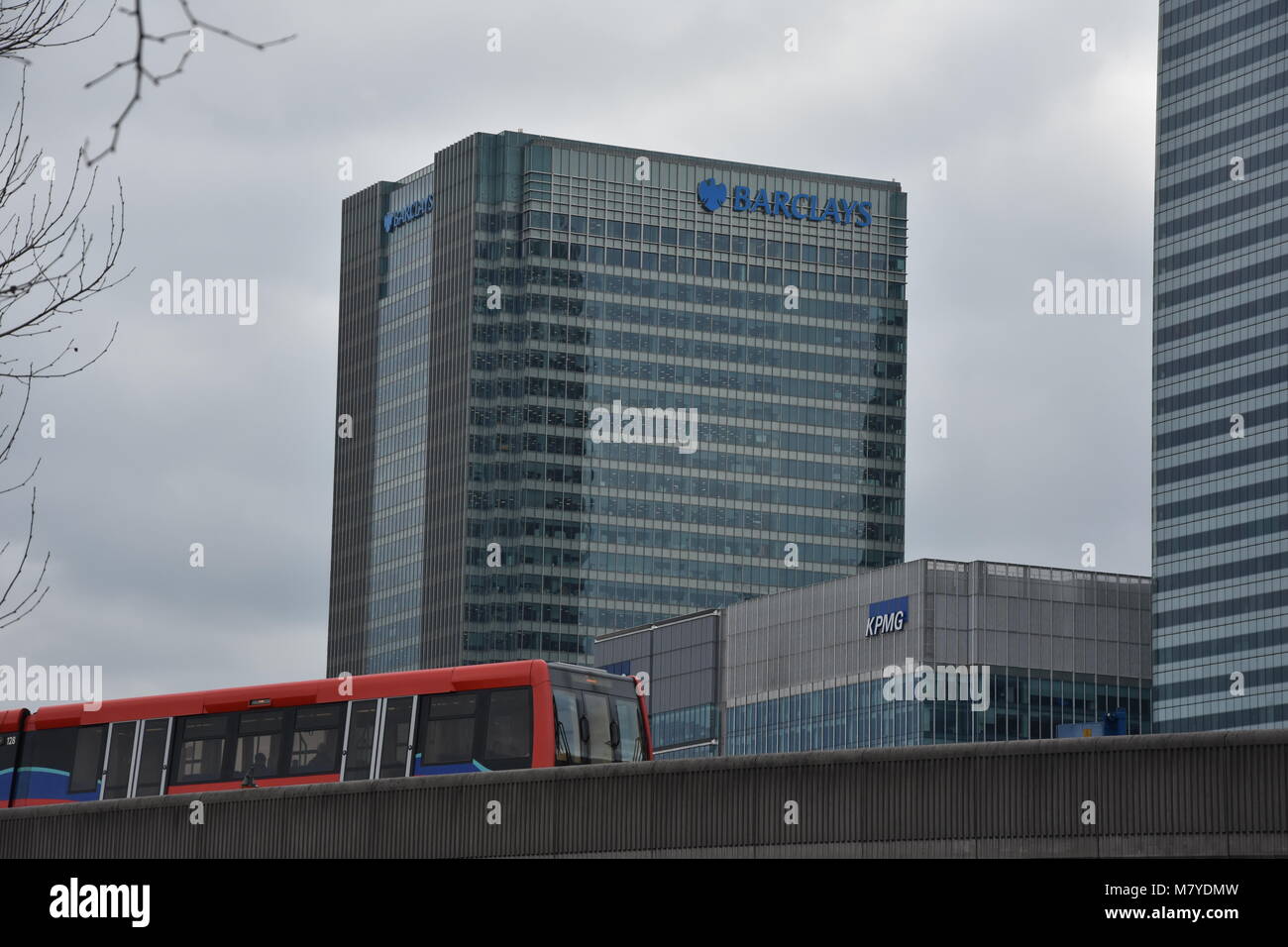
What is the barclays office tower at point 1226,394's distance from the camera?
186 meters

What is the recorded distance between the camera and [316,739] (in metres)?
41.2

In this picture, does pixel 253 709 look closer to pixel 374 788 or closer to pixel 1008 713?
pixel 374 788

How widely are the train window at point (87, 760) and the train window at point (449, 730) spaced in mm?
8154

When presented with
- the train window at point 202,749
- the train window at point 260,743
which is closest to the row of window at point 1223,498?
the train window at point 202,749

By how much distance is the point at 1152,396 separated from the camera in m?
200

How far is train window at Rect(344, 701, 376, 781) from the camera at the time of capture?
1594 inches

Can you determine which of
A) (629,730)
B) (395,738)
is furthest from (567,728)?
(395,738)

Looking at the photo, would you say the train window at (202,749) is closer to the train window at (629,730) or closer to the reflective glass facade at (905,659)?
the train window at (629,730)

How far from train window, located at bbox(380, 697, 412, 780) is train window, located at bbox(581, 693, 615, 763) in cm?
316

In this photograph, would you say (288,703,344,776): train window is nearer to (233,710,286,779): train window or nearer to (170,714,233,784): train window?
(233,710,286,779): train window

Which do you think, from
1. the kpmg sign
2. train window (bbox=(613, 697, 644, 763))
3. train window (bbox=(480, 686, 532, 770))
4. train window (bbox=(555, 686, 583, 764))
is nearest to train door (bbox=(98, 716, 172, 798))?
train window (bbox=(480, 686, 532, 770))

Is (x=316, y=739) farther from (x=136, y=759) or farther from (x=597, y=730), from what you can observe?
(x=597, y=730)
